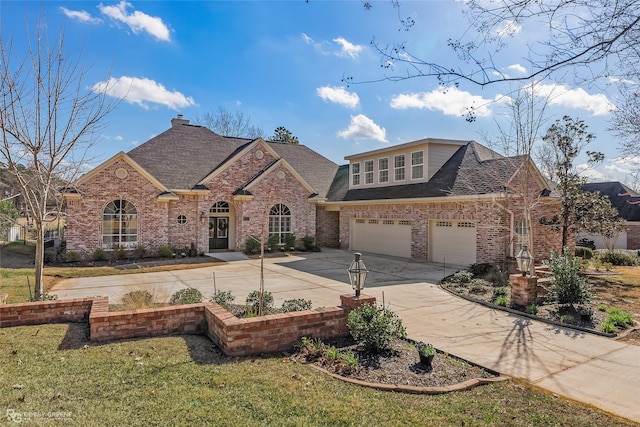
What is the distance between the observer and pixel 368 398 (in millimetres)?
3990

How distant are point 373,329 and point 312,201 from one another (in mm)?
17257

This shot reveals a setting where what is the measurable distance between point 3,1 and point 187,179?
1335 cm

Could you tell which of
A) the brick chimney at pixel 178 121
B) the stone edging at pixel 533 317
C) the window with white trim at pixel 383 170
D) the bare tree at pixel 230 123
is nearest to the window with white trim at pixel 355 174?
the window with white trim at pixel 383 170

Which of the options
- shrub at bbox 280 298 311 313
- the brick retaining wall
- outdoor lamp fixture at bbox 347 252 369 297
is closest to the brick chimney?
the brick retaining wall

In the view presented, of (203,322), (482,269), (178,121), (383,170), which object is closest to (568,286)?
(482,269)

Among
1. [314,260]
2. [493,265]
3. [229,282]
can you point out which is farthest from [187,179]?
[493,265]

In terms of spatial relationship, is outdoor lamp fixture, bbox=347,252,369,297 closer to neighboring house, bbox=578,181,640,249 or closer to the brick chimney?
the brick chimney

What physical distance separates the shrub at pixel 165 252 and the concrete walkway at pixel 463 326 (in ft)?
12.3

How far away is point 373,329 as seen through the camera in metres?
5.36

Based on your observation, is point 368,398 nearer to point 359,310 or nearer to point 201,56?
point 359,310

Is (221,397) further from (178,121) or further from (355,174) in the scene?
(178,121)

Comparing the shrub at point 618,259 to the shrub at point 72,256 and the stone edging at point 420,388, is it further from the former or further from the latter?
the shrub at point 72,256

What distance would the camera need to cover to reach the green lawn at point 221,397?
3.51 meters

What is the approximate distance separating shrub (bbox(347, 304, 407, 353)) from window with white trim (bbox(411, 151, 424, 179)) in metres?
13.8
